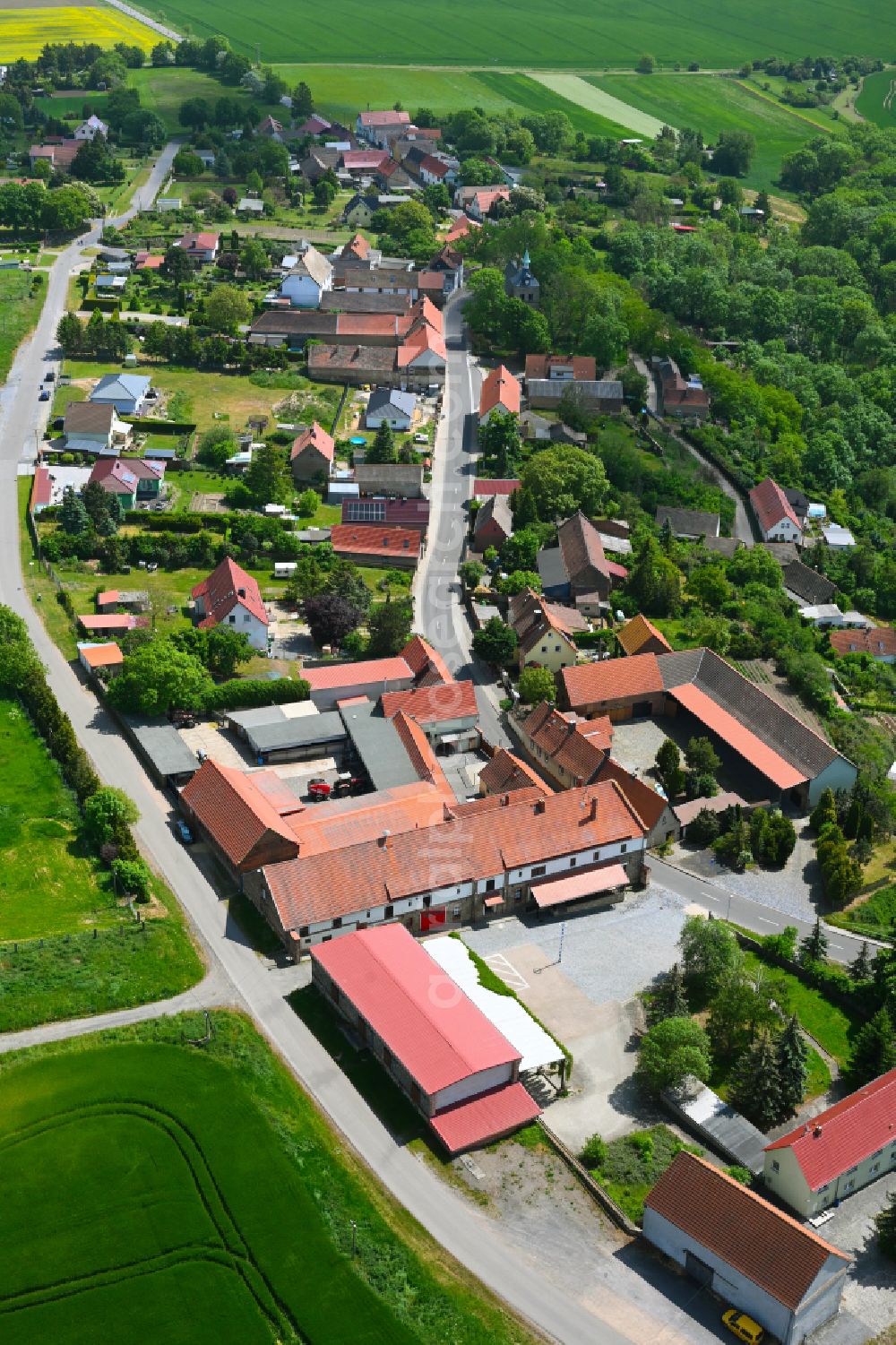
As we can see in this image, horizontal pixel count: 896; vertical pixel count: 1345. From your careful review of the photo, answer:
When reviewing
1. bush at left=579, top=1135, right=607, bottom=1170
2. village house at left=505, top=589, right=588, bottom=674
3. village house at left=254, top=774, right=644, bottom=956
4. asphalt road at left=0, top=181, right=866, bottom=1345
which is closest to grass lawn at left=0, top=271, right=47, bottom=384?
asphalt road at left=0, top=181, right=866, bottom=1345

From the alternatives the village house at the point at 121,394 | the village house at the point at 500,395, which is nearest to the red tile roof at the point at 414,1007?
the village house at the point at 500,395

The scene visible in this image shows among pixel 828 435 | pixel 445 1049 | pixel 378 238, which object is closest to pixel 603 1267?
pixel 445 1049

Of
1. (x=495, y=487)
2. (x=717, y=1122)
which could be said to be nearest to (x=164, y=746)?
(x=717, y=1122)

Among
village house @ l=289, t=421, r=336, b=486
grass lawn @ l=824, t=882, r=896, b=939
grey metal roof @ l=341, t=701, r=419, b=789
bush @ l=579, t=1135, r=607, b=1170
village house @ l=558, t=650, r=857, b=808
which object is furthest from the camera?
village house @ l=289, t=421, r=336, b=486

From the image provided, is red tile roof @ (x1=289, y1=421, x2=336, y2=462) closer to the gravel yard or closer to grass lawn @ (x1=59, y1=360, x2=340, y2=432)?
grass lawn @ (x1=59, y1=360, x2=340, y2=432)

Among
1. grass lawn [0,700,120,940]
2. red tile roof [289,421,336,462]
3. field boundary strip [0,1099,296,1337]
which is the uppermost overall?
red tile roof [289,421,336,462]

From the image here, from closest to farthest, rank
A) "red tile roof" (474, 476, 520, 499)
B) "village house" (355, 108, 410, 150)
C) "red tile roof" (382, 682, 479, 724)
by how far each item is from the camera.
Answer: "red tile roof" (382, 682, 479, 724) → "red tile roof" (474, 476, 520, 499) → "village house" (355, 108, 410, 150)
